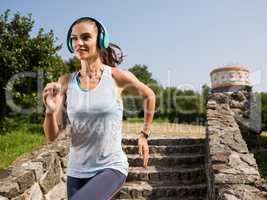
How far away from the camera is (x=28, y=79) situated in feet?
43.7

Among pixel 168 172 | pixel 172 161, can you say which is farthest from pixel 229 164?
pixel 172 161

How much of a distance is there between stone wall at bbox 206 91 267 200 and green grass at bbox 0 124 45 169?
14.2ft

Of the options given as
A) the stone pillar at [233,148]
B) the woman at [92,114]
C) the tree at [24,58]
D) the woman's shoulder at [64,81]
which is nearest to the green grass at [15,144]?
the tree at [24,58]

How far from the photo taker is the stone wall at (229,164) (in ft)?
11.7

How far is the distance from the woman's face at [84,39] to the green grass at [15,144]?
5998mm

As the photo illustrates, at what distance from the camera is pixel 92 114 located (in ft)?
7.90

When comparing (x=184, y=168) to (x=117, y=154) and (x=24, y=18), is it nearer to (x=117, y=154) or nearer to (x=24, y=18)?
(x=117, y=154)

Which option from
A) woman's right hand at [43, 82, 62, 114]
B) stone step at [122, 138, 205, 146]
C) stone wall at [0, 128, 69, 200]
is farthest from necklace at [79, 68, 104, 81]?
stone step at [122, 138, 205, 146]

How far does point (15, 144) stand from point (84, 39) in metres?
8.09

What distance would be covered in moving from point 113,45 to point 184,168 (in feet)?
14.4

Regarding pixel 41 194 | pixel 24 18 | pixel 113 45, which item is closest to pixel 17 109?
pixel 24 18

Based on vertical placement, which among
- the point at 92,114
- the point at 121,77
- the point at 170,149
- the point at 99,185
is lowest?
the point at 170,149

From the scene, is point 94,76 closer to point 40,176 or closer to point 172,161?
point 40,176

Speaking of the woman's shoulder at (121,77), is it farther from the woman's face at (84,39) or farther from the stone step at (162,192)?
the stone step at (162,192)
